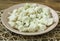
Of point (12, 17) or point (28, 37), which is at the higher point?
point (12, 17)

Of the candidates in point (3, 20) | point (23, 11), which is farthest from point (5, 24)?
point (23, 11)

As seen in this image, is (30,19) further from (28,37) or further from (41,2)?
(41,2)

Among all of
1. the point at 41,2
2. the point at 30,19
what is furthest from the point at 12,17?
the point at 41,2

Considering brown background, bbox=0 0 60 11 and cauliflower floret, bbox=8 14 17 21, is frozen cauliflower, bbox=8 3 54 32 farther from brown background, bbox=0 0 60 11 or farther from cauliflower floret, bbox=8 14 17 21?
brown background, bbox=0 0 60 11

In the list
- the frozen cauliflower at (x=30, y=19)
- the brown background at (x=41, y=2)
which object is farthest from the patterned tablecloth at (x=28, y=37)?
the brown background at (x=41, y=2)

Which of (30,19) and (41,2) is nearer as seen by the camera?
(30,19)

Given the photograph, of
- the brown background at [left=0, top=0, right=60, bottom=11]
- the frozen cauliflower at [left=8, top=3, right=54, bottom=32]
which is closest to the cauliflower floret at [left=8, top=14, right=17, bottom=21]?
the frozen cauliflower at [left=8, top=3, right=54, bottom=32]

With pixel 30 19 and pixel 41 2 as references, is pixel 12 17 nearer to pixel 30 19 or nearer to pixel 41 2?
pixel 30 19

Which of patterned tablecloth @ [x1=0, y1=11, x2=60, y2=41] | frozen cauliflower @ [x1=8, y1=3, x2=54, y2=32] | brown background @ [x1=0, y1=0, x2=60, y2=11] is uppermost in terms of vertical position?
brown background @ [x1=0, y1=0, x2=60, y2=11]
